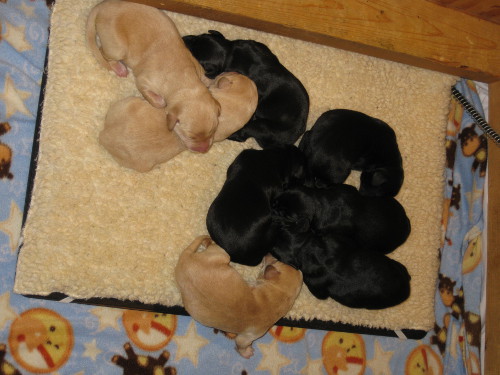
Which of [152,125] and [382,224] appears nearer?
[152,125]

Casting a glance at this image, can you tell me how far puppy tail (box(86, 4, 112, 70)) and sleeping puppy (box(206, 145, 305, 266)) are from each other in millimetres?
863

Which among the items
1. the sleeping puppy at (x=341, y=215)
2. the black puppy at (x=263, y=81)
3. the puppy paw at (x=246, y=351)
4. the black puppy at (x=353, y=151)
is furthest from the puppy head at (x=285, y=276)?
the black puppy at (x=263, y=81)

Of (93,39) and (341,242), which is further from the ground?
(93,39)

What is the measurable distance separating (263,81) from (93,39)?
2.99 ft

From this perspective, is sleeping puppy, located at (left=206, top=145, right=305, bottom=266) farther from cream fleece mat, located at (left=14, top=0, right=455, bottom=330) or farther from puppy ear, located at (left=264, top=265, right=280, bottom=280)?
cream fleece mat, located at (left=14, top=0, right=455, bottom=330)

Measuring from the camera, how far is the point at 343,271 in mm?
2736

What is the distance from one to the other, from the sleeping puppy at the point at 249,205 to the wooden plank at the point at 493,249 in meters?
1.66

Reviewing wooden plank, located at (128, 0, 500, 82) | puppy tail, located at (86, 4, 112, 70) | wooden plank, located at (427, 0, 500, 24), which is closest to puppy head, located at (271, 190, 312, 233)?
wooden plank, located at (128, 0, 500, 82)

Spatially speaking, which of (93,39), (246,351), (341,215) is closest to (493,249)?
(341,215)

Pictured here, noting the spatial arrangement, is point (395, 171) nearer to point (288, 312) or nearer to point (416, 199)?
point (416, 199)

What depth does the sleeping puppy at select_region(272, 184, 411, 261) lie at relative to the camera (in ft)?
8.91

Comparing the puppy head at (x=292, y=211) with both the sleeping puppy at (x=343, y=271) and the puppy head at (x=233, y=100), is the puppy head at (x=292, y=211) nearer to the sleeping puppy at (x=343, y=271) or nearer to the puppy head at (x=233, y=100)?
the sleeping puppy at (x=343, y=271)

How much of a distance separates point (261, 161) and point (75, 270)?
111 centimetres

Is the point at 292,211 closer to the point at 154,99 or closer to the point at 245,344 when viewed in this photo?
the point at 245,344
